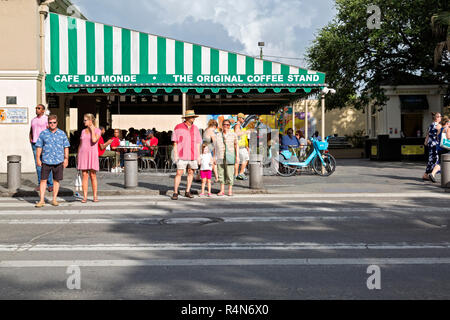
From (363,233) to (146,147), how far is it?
42.7ft

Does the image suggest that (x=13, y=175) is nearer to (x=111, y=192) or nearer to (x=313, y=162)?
(x=111, y=192)

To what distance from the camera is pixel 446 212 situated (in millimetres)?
9555

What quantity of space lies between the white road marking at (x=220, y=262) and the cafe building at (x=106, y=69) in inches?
506

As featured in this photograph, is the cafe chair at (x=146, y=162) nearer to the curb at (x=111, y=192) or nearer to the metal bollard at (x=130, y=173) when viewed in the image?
the metal bollard at (x=130, y=173)

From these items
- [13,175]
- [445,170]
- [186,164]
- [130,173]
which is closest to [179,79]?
[130,173]

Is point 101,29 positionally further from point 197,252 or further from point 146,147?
point 197,252

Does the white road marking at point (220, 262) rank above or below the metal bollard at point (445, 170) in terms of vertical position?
below

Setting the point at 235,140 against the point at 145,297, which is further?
the point at 235,140

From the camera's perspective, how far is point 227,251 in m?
6.49

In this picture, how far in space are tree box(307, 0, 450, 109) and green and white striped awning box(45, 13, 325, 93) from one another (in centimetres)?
1058

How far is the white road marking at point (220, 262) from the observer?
5809 mm

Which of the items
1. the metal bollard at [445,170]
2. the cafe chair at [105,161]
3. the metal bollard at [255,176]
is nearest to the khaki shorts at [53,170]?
the metal bollard at [255,176]

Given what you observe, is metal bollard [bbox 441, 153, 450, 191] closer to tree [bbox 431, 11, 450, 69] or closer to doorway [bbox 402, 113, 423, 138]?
tree [bbox 431, 11, 450, 69]
